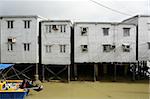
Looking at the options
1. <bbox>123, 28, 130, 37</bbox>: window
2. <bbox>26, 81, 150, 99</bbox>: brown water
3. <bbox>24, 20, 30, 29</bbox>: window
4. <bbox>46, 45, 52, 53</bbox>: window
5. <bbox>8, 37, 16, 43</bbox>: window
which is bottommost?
<bbox>26, 81, 150, 99</bbox>: brown water

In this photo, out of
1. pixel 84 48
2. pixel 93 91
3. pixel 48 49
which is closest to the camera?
pixel 93 91

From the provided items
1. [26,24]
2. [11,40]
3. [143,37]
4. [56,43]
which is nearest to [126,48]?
[143,37]

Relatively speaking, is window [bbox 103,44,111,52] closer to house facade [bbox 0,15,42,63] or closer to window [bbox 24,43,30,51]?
house facade [bbox 0,15,42,63]

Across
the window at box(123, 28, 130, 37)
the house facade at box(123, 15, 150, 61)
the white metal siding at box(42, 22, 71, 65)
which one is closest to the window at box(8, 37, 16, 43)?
the white metal siding at box(42, 22, 71, 65)

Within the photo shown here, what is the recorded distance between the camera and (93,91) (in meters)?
26.2

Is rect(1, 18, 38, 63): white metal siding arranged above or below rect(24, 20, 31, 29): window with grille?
below

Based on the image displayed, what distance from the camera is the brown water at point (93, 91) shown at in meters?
23.2

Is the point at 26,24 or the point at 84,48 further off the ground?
the point at 26,24

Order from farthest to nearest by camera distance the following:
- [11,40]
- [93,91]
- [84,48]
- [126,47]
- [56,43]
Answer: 1. [126,47]
2. [84,48]
3. [56,43]
4. [11,40]
5. [93,91]

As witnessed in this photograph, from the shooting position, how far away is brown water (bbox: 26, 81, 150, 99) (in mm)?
23250

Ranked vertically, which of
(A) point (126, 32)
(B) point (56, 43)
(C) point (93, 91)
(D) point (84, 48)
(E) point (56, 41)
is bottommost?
(C) point (93, 91)

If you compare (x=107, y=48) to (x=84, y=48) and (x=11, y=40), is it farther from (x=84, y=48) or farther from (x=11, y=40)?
(x=11, y=40)

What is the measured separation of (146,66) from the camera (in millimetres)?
37125

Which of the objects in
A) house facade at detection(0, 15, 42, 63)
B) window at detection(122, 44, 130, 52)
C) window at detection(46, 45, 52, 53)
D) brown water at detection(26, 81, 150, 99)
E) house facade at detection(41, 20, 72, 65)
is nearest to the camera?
brown water at detection(26, 81, 150, 99)
